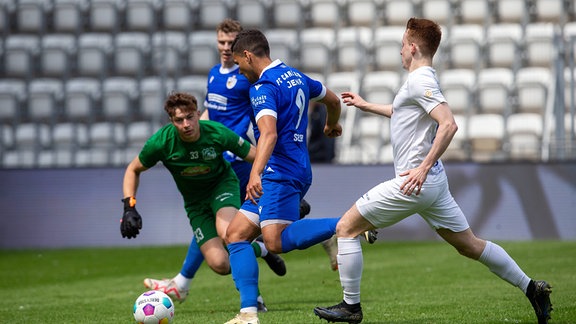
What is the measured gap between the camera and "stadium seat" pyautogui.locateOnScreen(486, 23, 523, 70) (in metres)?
18.2

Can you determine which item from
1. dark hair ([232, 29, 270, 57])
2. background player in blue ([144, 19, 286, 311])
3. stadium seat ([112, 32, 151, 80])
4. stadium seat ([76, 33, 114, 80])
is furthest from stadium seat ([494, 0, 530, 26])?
dark hair ([232, 29, 270, 57])

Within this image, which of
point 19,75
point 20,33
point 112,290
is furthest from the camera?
point 20,33

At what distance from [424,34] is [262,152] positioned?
4.39ft

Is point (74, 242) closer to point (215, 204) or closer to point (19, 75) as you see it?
point (19, 75)

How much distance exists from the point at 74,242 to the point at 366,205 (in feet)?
35.3

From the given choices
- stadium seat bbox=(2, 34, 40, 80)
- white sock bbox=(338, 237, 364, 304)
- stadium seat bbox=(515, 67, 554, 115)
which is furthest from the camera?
stadium seat bbox=(2, 34, 40, 80)

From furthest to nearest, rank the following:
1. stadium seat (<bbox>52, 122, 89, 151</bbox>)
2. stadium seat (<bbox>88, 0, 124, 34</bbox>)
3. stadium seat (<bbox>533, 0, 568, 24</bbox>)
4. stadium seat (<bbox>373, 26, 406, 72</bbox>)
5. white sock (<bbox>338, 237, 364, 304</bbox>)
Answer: stadium seat (<bbox>88, 0, 124, 34</bbox>)
stadium seat (<bbox>533, 0, 568, 24</bbox>)
stadium seat (<bbox>373, 26, 406, 72</bbox>)
stadium seat (<bbox>52, 122, 89, 151</bbox>)
white sock (<bbox>338, 237, 364, 304</bbox>)

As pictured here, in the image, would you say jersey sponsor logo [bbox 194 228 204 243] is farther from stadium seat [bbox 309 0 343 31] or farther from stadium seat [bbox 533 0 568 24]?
stadium seat [bbox 533 0 568 24]

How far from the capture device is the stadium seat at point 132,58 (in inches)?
749

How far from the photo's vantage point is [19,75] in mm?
19484

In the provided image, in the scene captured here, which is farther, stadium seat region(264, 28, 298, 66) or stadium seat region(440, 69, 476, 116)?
stadium seat region(264, 28, 298, 66)

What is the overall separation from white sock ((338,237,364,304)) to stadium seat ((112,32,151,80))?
12975 mm

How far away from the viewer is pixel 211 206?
337 inches

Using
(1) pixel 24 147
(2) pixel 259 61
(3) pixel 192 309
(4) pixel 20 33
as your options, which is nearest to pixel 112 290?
(3) pixel 192 309
